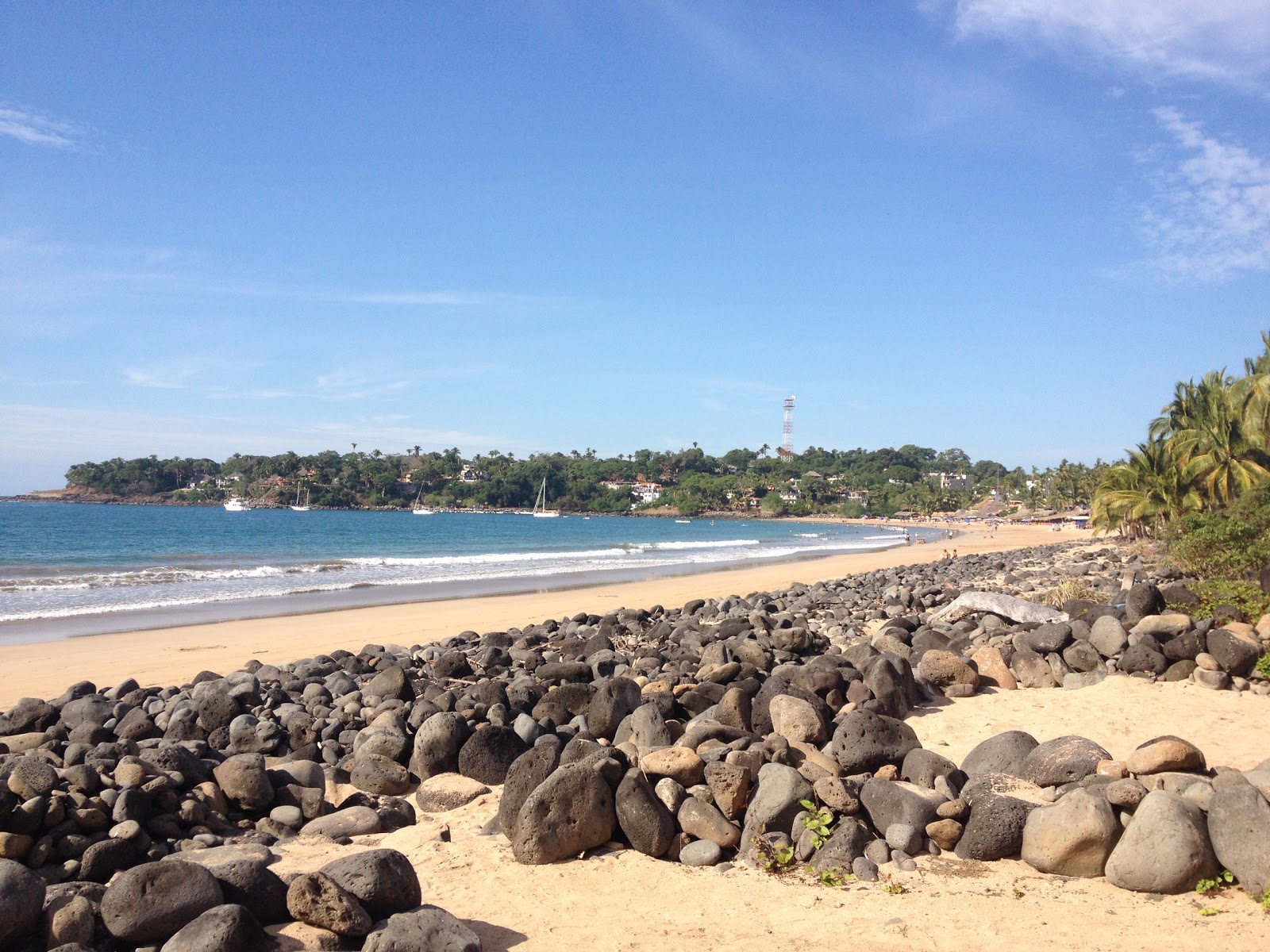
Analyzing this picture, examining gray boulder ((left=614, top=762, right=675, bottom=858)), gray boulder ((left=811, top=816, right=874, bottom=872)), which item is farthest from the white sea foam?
gray boulder ((left=811, top=816, right=874, bottom=872))

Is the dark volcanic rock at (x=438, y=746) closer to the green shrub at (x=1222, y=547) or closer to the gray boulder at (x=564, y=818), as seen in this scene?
the gray boulder at (x=564, y=818)

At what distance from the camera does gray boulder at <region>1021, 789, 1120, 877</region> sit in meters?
5.39

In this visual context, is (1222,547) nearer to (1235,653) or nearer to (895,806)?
(1235,653)

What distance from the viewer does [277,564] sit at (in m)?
39.7

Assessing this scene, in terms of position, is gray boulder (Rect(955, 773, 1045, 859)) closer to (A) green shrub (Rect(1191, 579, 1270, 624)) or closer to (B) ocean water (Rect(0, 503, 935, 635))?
(A) green shrub (Rect(1191, 579, 1270, 624))

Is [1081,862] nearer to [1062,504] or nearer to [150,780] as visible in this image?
[150,780]

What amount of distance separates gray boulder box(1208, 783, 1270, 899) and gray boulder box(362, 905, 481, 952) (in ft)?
14.2

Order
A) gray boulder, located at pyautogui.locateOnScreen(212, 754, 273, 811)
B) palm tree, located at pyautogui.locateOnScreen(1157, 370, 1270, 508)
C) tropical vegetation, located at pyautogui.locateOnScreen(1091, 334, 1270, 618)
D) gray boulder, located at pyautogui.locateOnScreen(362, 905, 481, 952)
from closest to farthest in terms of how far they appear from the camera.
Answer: gray boulder, located at pyautogui.locateOnScreen(362, 905, 481, 952) < gray boulder, located at pyautogui.locateOnScreen(212, 754, 273, 811) < tropical vegetation, located at pyautogui.locateOnScreen(1091, 334, 1270, 618) < palm tree, located at pyautogui.locateOnScreen(1157, 370, 1270, 508)

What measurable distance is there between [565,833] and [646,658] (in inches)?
225

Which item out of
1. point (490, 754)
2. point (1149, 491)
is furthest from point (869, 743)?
point (1149, 491)

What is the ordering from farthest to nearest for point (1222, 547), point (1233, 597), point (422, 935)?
point (1222, 547) < point (1233, 597) < point (422, 935)

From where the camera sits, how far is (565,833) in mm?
5996

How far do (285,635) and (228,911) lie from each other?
1530 centimetres

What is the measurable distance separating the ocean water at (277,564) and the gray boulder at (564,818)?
715 inches
